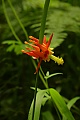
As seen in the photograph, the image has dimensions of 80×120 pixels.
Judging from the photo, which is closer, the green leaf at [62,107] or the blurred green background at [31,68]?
the green leaf at [62,107]

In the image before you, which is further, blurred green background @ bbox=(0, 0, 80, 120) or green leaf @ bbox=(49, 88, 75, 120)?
blurred green background @ bbox=(0, 0, 80, 120)

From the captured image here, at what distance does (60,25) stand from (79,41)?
204 mm

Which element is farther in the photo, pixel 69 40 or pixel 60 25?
pixel 69 40

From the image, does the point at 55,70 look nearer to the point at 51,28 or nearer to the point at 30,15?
the point at 51,28

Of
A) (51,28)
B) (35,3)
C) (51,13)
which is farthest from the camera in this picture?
(35,3)

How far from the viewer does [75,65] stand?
1.45 meters

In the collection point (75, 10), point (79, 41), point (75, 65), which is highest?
point (75, 10)

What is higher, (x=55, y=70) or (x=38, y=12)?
(x=38, y=12)

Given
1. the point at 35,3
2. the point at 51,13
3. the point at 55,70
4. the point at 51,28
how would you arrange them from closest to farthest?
the point at 51,28
the point at 55,70
the point at 51,13
the point at 35,3

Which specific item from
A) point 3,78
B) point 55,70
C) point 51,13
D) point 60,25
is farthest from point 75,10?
point 3,78

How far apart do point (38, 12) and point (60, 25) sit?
28 cm

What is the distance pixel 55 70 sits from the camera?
138 cm

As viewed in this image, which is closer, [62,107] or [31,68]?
[62,107]

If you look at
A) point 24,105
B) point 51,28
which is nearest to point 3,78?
point 24,105
